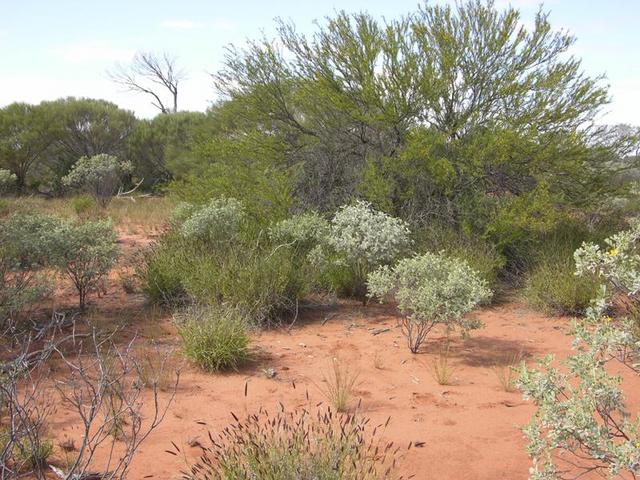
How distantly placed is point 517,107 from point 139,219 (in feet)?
32.0

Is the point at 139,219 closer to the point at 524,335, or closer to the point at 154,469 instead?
the point at 524,335

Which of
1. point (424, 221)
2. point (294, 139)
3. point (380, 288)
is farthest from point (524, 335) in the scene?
point (294, 139)

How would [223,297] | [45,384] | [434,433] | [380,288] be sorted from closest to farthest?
[434,433] < [45,384] < [380,288] < [223,297]

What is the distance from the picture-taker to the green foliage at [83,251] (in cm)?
723

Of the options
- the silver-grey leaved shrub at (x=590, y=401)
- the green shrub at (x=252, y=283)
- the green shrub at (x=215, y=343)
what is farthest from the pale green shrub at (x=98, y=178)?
the silver-grey leaved shrub at (x=590, y=401)

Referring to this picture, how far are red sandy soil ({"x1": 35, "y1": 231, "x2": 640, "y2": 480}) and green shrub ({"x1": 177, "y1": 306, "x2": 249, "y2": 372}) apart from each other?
0.40 feet

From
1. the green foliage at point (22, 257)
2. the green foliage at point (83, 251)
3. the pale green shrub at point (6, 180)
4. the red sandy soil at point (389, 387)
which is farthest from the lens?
the pale green shrub at point (6, 180)

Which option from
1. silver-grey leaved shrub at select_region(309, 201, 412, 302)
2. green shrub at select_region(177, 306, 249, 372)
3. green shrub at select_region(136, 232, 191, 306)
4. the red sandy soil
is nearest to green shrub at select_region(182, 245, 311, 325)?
green shrub at select_region(136, 232, 191, 306)

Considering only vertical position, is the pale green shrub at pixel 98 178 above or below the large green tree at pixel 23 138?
below

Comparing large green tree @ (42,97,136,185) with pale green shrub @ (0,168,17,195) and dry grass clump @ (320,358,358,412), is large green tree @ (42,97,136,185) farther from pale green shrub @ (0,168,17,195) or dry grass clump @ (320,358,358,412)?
dry grass clump @ (320,358,358,412)

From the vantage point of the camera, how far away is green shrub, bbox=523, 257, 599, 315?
7590 mm

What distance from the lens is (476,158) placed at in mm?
8867

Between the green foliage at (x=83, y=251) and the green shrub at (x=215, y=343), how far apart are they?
2088mm

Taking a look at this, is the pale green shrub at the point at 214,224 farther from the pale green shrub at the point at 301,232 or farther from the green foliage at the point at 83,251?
the green foliage at the point at 83,251
